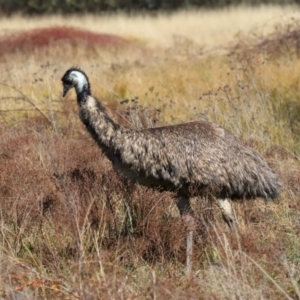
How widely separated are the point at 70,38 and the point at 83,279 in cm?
1806

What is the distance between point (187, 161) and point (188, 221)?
41 centimetres

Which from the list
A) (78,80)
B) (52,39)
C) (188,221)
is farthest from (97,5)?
(188,221)

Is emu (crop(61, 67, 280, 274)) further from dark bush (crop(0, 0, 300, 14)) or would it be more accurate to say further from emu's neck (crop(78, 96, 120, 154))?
dark bush (crop(0, 0, 300, 14))

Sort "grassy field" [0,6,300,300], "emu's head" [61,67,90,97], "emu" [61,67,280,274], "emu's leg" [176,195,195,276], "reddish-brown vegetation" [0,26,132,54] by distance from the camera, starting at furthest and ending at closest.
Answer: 1. "reddish-brown vegetation" [0,26,132,54]
2. "emu's head" [61,67,90,97]
3. "emu" [61,67,280,274]
4. "emu's leg" [176,195,195,276]
5. "grassy field" [0,6,300,300]

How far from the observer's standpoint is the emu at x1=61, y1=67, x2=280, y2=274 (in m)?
6.64

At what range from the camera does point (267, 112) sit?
35.9 ft

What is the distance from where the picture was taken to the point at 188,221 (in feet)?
21.5

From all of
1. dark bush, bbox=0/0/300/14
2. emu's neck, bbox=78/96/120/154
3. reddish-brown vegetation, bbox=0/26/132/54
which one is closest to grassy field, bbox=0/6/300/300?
emu's neck, bbox=78/96/120/154

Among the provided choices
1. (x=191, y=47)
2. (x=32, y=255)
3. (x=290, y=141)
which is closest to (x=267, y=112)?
(x=290, y=141)

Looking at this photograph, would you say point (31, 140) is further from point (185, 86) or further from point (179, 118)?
point (185, 86)

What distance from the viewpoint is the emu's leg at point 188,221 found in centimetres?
624

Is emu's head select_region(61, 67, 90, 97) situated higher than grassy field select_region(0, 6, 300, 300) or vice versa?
emu's head select_region(61, 67, 90, 97)

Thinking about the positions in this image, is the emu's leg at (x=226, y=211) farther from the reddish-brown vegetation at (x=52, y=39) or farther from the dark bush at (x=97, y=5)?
the dark bush at (x=97, y=5)

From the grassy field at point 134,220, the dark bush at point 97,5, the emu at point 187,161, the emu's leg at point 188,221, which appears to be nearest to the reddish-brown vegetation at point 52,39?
the grassy field at point 134,220
